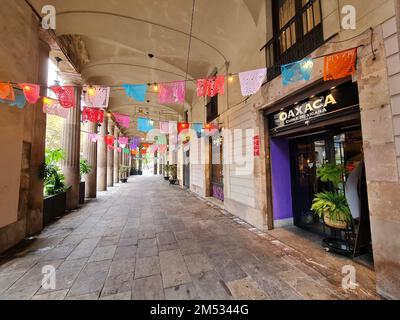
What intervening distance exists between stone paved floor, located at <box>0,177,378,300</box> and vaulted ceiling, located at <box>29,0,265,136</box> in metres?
4.90

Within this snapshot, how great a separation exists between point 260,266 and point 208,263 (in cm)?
74

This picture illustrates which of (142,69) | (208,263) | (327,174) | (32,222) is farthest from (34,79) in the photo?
(327,174)

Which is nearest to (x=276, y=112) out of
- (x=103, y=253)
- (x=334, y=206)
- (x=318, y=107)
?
(x=318, y=107)

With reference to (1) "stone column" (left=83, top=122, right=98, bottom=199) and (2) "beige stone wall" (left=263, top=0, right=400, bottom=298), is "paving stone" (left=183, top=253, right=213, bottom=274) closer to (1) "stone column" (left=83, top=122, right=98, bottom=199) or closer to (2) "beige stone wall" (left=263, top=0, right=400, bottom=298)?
(2) "beige stone wall" (left=263, top=0, right=400, bottom=298)

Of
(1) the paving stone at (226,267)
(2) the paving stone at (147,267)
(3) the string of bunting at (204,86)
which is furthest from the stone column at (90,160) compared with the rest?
(1) the paving stone at (226,267)

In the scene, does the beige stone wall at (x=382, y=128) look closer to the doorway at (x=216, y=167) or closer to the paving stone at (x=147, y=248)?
the paving stone at (x=147, y=248)

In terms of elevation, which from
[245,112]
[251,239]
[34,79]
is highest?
[34,79]

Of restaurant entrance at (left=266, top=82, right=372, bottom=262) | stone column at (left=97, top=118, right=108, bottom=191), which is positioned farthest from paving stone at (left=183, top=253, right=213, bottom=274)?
stone column at (left=97, top=118, right=108, bottom=191)

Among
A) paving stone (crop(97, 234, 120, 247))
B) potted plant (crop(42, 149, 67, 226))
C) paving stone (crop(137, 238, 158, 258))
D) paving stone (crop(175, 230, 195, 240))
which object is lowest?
paving stone (crop(175, 230, 195, 240))

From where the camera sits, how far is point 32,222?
12.6 feet

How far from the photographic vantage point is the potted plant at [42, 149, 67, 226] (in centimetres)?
461

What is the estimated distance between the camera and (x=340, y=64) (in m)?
2.26
